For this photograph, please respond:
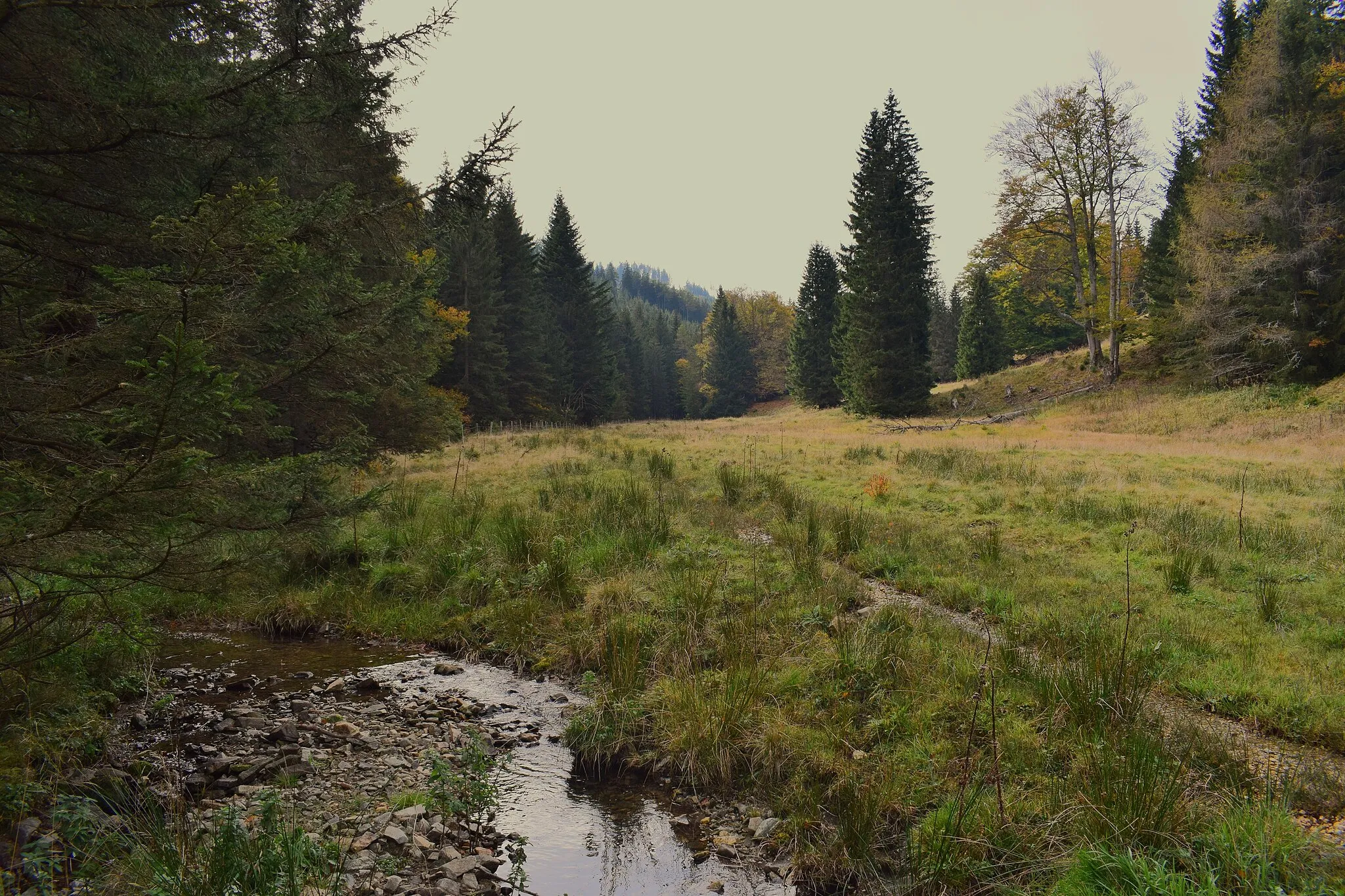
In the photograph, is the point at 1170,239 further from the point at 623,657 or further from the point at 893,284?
the point at 623,657

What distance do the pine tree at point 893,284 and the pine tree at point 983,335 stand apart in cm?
1717

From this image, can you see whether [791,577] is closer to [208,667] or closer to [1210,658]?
[1210,658]

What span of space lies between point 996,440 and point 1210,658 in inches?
625

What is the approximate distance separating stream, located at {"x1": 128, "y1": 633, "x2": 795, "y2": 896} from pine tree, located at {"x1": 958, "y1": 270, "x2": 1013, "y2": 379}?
156 ft

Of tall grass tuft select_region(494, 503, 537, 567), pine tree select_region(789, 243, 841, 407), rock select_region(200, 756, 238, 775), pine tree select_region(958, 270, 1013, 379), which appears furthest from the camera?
pine tree select_region(789, 243, 841, 407)

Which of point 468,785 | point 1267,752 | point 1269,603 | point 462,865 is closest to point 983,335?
point 1269,603

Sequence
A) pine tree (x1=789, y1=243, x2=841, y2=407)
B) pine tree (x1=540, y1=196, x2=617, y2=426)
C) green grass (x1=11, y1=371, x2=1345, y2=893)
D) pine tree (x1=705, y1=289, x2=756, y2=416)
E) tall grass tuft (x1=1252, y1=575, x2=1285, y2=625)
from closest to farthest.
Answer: green grass (x1=11, y1=371, x2=1345, y2=893) → tall grass tuft (x1=1252, y1=575, x2=1285, y2=625) → pine tree (x1=540, y1=196, x2=617, y2=426) → pine tree (x1=789, y1=243, x2=841, y2=407) → pine tree (x1=705, y1=289, x2=756, y2=416)

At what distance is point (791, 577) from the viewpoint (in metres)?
7.00

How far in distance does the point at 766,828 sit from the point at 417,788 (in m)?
2.14

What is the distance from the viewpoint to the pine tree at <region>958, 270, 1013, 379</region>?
45688 millimetres

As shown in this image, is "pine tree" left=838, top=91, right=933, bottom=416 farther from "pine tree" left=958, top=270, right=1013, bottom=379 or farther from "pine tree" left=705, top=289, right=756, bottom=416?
"pine tree" left=705, top=289, right=756, bottom=416

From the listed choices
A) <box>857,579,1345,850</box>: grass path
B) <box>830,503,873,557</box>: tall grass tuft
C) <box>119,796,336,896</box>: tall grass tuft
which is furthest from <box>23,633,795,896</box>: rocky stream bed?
<box>830,503,873,557</box>: tall grass tuft

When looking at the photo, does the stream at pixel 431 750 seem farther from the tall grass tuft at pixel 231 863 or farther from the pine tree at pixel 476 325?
the pine tree at pixel 476 325

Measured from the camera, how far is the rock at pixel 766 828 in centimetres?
360
